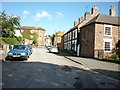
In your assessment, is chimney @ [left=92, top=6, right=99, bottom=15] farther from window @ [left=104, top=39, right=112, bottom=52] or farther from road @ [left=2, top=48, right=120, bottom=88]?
road @ [left=2, top=48, right=120, bottom=88]

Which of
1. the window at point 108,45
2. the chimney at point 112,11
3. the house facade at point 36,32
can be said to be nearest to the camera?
the window at point 108,45

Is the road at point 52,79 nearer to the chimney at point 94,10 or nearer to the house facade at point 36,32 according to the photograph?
the chimney at point 94,10

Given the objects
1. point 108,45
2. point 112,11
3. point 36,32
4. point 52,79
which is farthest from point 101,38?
point 36,32

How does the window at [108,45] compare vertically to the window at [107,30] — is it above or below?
below

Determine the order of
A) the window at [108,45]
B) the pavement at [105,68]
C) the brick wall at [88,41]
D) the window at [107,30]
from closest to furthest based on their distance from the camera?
the pavement at [105,68]
the brick wall at [88,41]
the window at [108,45]
the window at [107,30]

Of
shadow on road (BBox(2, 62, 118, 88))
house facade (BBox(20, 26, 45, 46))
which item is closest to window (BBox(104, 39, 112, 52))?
shadow on road (BBox(2, 62, 118, 88))

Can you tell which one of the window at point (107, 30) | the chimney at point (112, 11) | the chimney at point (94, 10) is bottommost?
the window at point (107, 30)

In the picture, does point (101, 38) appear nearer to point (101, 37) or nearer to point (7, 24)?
point (101, 37)

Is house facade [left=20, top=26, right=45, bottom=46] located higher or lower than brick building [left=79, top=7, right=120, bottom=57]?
higher

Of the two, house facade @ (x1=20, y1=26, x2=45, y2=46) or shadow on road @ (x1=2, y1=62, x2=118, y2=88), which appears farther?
house facade @ (x1=20, y1=26, x2=45, y2=46)

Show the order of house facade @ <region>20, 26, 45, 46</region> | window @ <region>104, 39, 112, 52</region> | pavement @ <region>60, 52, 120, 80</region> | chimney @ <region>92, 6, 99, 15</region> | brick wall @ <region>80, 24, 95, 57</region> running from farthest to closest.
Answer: house facade @ <region>20, 26, 45, 46</region> < chimney @ <region>92, 6, 99, 15</region> < window @ <region>104, 39, 112, 52</region> < brick wall @ <region>80, 24, 95, 57</region> < pavement @ <region>60, 52, 120, 80</region>

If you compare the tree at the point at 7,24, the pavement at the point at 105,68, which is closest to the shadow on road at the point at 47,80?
the pavement at the point at 105,68

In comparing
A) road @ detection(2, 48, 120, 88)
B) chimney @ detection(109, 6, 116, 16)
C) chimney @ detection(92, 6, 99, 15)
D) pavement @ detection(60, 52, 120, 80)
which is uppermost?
chimney @ detection(92, 6, 99, 15)

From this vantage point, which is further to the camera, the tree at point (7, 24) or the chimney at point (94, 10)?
the tree at point (7, 24)
